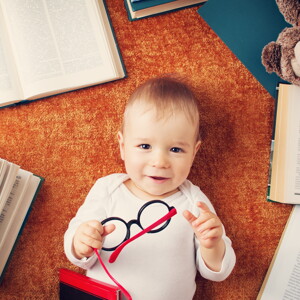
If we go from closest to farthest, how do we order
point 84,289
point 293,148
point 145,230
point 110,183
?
point 145,230 < point 84,289 < point 110,183 < point 293,148

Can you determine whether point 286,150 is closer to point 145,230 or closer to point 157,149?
point 157,149

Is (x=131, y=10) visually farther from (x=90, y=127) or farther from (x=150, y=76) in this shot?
(x=90, y=127)

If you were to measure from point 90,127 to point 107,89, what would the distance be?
0.13 m

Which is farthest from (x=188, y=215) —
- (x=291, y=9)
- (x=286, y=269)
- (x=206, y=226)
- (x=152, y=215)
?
(x=291, y=9)

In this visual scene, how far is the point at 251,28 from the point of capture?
43.5 inches

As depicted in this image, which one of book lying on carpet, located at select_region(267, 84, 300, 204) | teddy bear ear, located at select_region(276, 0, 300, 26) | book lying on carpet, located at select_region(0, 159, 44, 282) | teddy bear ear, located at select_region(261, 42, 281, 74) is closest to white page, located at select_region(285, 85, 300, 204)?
book lying on carpet, located at select_region(267, 84, 300, 204)

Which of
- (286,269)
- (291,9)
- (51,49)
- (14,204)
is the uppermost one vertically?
(51,49)

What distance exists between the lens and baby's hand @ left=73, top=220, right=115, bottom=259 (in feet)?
2.54

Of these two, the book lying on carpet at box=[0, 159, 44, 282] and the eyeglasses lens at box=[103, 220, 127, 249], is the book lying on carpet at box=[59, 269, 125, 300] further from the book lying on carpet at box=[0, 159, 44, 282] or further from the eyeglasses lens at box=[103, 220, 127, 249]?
the book lying on carpet at box=[0, 159, 44, 282]

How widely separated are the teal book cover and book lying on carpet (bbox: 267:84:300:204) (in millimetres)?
62

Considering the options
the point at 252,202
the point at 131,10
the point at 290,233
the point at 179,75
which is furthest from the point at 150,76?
the point at 290,233

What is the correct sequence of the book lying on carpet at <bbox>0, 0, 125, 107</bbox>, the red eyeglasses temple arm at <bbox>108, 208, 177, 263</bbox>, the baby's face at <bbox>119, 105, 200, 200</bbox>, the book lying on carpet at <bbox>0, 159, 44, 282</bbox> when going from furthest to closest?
1. the book lying on carpet at <bbox>0, 0, 125, 107</bbox>
2. the book lying on carpet at <bbox>0, 159, 44, 282</bbox>
3. the baby's face at <bbox>119, 105, 200, 200</bbox>
4. the red eyeglasses temple arm at <bbox>108, 208, 177, 263</bbox>

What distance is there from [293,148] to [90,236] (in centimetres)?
67

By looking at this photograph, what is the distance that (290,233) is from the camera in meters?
1.05
